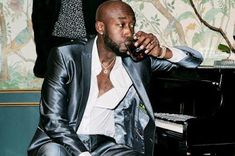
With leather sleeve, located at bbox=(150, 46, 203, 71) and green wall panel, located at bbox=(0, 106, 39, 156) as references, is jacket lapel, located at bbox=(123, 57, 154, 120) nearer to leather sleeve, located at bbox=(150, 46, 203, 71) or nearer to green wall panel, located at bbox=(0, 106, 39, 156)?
leather sleeve, located at bbox=(150, 46, 203, 71)

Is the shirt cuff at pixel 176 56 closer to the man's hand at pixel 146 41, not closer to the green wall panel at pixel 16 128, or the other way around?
the man's hand at pixel 146 41

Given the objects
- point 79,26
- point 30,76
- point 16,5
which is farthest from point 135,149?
point 16,5

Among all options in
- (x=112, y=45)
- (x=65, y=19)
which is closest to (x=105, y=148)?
(x=112, y=45)

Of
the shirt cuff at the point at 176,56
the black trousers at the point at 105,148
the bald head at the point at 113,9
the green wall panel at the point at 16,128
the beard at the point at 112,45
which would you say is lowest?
the green wall panel at the point at 16,128

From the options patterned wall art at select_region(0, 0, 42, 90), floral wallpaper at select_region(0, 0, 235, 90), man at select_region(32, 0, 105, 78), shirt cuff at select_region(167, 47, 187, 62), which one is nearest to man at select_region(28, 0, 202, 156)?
shirt cuff at select_region(167, 47, 187, 62)

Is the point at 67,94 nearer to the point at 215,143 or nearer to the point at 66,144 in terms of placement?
the point at 66,144

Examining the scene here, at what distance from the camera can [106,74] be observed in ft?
7.13

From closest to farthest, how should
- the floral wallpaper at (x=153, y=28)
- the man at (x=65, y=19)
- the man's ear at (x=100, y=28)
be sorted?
the man's ear at (x=100, y=28)
the man at (x=65, y=19)
the floral wallpaper at (x=153, y=28)

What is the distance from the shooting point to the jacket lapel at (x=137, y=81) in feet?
6.80

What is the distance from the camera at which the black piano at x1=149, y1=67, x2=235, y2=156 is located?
7.31ft

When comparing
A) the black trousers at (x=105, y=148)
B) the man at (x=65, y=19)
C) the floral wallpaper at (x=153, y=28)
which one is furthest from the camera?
the floral wallpaper at (x=153, y=28)

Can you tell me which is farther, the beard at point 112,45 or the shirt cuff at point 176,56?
the shirt cuff at point 176,56

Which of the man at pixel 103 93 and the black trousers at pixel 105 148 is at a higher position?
the man at pixel 103 93

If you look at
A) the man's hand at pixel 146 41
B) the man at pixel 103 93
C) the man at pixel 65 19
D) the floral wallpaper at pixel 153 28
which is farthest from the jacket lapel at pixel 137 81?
the floral wallpaper at pixel 153 28
